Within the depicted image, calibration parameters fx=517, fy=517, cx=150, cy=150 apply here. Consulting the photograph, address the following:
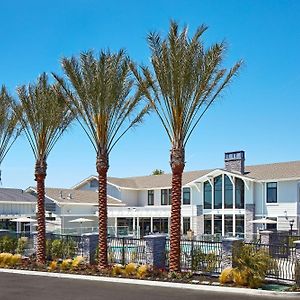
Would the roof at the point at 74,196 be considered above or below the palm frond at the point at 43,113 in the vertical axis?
below

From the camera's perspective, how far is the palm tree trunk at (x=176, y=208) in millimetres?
19578

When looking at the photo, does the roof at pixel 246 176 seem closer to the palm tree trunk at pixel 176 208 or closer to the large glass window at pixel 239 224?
the large glass window at pixel 239 224

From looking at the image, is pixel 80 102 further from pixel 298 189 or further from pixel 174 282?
pixel 298 189

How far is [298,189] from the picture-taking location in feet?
136

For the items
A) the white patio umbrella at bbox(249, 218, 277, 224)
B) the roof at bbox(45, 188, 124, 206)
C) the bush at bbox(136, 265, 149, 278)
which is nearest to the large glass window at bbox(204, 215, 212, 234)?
the white patio umbrella at bbox(249, 218, 277, 224)

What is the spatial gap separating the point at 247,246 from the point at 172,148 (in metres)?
4.95

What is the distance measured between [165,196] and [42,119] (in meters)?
28.6

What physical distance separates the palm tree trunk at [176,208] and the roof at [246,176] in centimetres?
2308

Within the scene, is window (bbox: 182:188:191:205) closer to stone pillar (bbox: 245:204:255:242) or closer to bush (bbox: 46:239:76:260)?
stone pillar (bbox: 245:204:255:242)

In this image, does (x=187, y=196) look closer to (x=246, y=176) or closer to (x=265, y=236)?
(x=246, y=176)

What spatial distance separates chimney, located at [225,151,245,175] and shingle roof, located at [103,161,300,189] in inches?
29.8

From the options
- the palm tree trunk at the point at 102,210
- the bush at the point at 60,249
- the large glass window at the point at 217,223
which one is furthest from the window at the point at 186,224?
the palm tree trunk at the point at 102,210

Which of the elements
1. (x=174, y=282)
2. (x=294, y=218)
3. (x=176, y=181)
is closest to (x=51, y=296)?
(x=174, y=282)

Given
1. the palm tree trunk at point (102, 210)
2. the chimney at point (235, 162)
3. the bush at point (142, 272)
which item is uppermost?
the chimney at point (235, 162)
